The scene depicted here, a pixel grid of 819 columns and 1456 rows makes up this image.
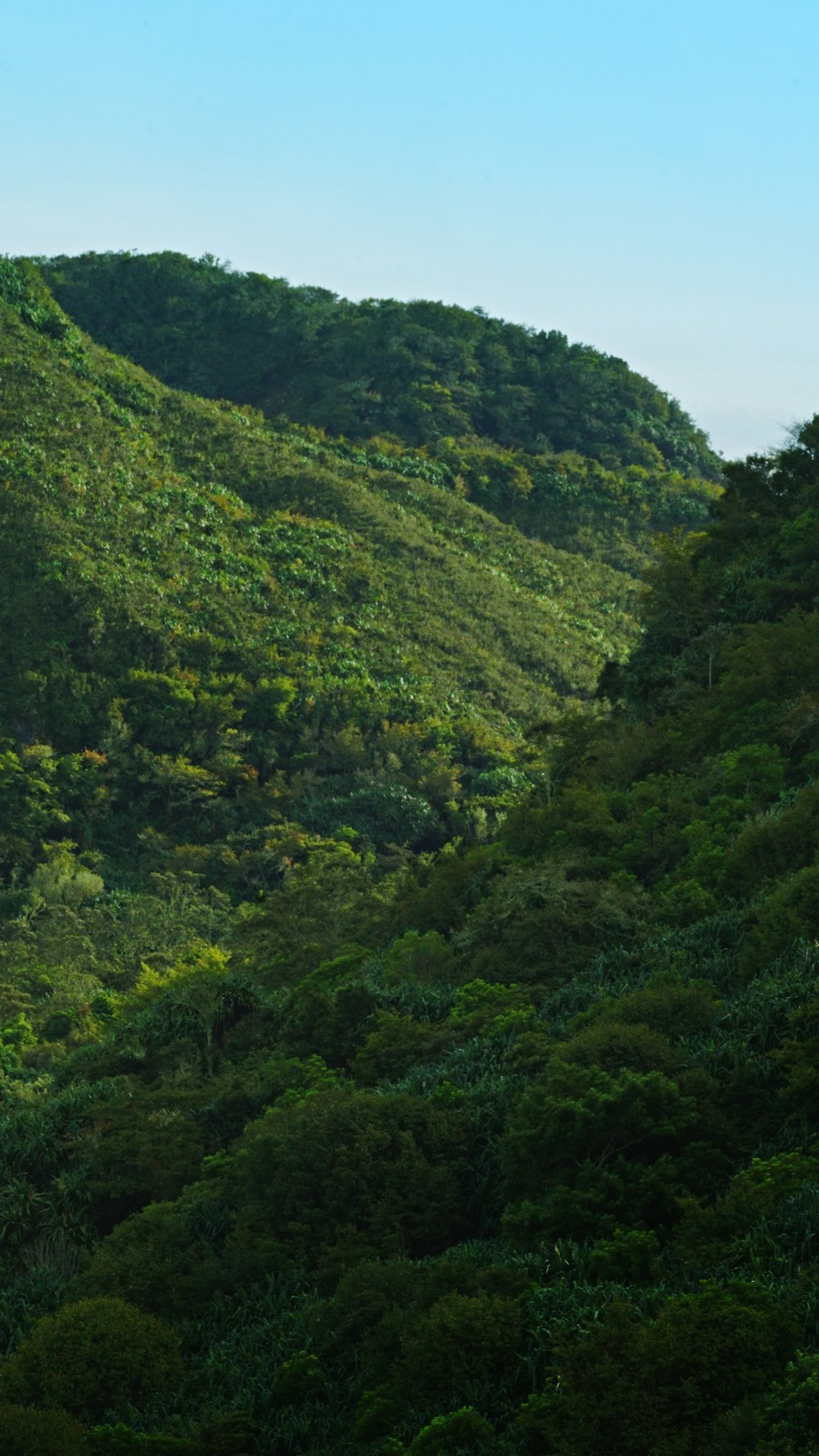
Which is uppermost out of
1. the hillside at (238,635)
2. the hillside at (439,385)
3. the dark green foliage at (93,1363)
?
the hillside at (439,385)

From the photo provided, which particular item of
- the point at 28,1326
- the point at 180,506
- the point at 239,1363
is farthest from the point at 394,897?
the point at 180,506

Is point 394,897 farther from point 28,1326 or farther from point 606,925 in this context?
A: point 28,1326

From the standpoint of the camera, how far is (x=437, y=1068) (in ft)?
82.2

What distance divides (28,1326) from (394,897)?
16493 millimetres

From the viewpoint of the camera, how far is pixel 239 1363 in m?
19.6

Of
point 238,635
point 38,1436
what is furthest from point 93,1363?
point 238,635

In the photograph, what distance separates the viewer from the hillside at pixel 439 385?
100562mm

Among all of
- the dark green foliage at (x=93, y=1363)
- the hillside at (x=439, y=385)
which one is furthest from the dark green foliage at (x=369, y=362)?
the dark green foliage at (x=93, y=1363)

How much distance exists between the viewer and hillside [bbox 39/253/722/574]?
10056 cm

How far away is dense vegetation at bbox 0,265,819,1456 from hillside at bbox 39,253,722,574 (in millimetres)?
38982

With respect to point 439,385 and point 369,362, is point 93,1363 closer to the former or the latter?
point 439,385

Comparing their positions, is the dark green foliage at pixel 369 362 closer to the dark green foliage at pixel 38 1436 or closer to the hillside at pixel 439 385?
the hillside at pixel 439 385

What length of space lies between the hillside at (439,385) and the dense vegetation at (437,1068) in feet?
128

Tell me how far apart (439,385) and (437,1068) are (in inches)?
3645
